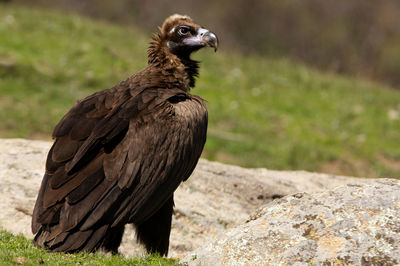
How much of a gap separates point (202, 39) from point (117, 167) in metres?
1.92

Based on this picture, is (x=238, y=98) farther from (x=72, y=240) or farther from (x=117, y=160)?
(x=72, y=240)

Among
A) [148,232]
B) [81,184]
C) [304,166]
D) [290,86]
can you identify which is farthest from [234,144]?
[81,184]

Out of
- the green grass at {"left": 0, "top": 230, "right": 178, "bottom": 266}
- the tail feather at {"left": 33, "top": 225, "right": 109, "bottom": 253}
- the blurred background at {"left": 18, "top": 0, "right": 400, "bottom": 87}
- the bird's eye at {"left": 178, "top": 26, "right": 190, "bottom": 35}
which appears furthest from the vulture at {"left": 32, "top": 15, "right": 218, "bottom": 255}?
the blurred background at {"left": 18, "top": 0, "right": 400, "bottom": 87}

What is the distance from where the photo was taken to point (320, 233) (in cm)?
462

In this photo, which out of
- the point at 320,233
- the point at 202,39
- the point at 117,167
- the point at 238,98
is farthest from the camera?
the point at 238,98

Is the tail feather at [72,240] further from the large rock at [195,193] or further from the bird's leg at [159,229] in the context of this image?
the large rock at [195,193]

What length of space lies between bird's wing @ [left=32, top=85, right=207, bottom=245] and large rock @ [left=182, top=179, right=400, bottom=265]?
32.1 inches

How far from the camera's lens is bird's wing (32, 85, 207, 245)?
5.19 m

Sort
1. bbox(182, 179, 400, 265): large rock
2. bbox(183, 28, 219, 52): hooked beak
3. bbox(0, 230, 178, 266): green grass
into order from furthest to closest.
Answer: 1. bbox(183, 28, 219, 52): hooked beak
2. bbox(0, 230, 178, 266): green grass
3. bbox(182, 179, 400, 265): large rock

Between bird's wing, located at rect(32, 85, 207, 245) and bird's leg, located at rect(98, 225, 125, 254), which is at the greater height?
bird's wing, located at rect(32, 85, 207, 245)

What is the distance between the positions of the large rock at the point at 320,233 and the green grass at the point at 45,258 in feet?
1.69

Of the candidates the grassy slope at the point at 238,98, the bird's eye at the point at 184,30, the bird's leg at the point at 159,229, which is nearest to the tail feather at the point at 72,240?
the bird's leg at the point at 159,229

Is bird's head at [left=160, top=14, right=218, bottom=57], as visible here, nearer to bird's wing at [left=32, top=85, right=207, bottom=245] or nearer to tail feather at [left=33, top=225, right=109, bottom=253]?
bird's wing at [left=32, top=85, right=207, bottom=245]

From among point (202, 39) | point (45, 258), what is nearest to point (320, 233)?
point (45, 258)
